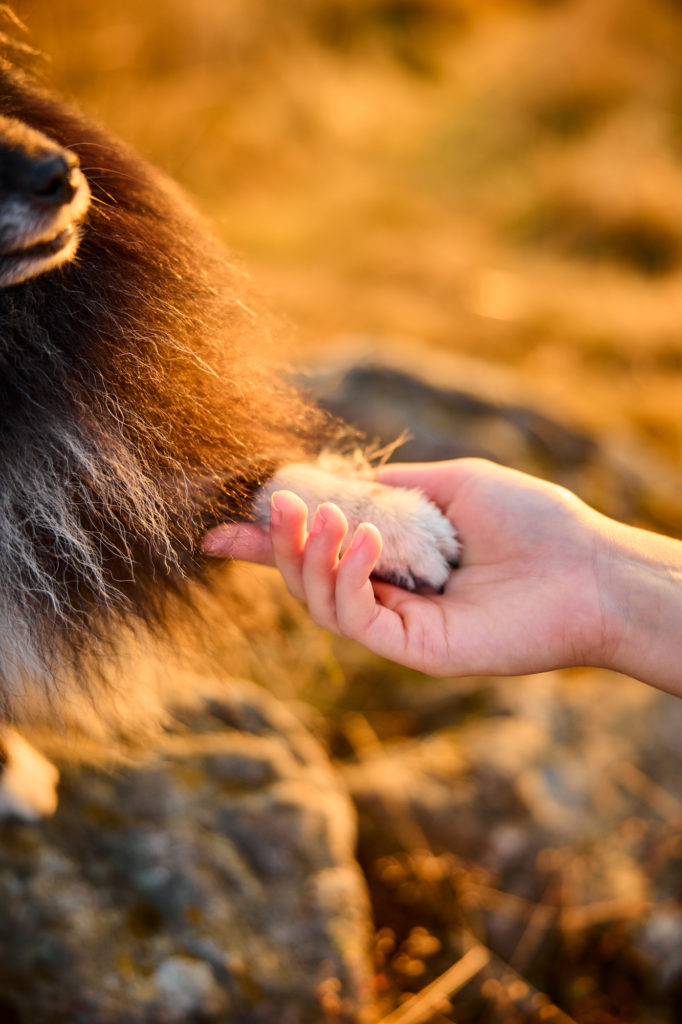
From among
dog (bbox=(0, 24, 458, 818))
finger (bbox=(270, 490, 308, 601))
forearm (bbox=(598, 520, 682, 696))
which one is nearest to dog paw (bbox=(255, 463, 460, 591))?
dog (bbox=(0, 24, 458, 818))

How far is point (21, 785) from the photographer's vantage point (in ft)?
5.95

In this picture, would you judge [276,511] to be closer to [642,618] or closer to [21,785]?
[642,618]

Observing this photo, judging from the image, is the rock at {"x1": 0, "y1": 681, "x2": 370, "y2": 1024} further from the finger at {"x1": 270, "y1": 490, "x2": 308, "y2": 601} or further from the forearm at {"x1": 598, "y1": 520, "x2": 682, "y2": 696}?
the forearm at {"x1": 598, "y1": 520, "x2": 682, "y2": 696}

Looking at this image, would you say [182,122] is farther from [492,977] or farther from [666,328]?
[492,977]

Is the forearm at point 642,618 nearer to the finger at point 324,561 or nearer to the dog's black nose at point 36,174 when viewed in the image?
the finger at point 324,561

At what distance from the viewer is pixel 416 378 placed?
3.70m

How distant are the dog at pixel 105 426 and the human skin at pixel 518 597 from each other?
13cm

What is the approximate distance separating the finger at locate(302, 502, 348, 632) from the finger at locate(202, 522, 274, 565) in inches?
6.4

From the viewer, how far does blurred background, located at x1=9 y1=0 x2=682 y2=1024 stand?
2.16 meters

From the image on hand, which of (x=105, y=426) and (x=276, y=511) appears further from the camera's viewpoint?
(x=105, y=426)

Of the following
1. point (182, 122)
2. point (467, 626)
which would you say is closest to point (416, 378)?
point (467, 626)

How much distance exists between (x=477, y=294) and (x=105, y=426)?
591 centimetres

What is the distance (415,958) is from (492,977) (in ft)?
0.72

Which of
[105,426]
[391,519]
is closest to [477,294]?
[391,519]
